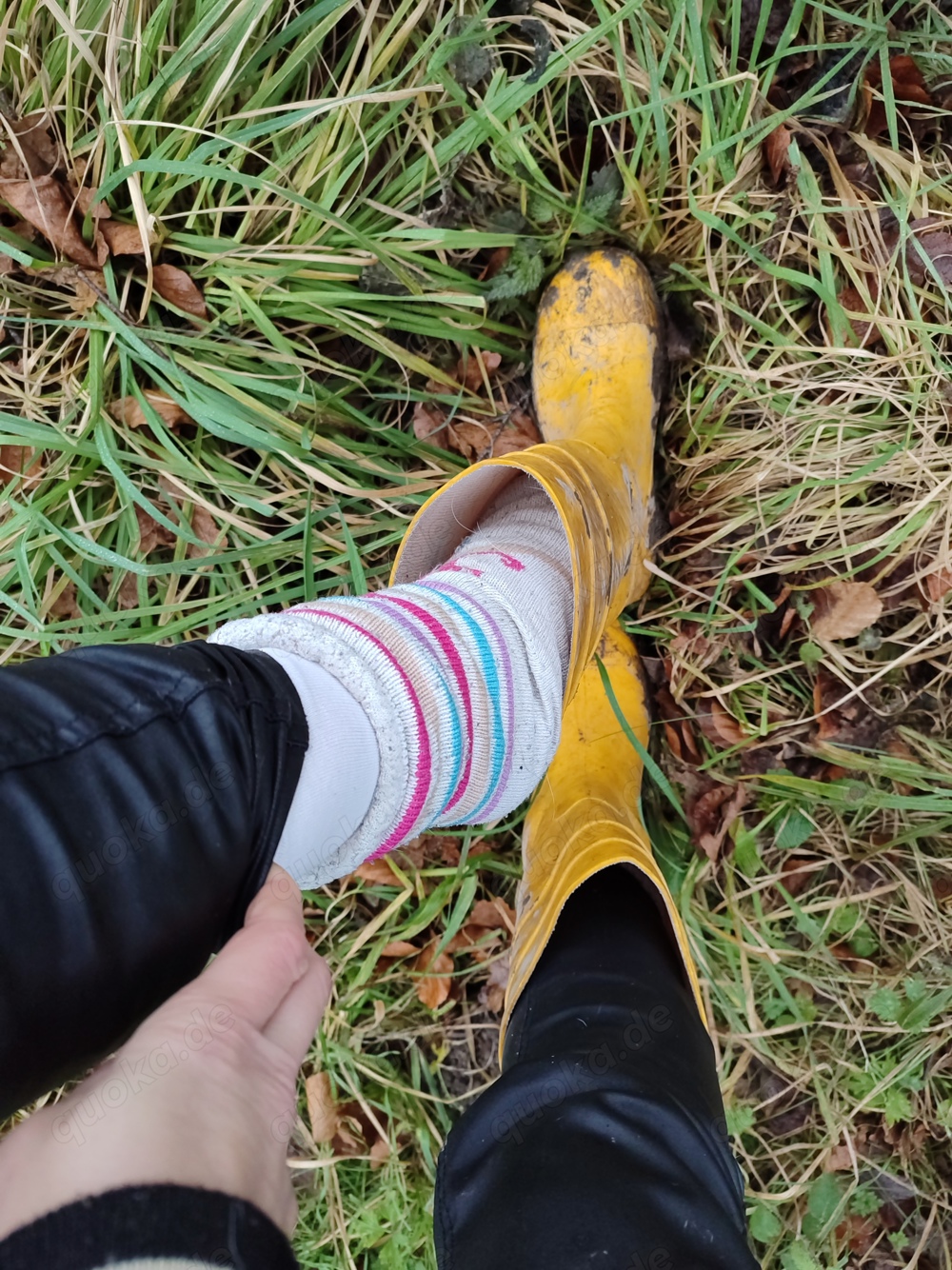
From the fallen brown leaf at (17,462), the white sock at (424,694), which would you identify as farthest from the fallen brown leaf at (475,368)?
the fallen brown leaf at (17,462)

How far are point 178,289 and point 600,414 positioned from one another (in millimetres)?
711

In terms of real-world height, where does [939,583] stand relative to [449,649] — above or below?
below

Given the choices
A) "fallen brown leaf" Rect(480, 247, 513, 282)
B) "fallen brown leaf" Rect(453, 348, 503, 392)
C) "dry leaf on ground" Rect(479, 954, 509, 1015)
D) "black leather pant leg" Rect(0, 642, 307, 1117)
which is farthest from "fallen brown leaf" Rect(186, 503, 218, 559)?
"dry leaf on ground" Rect(479, 954, 509, 1015)

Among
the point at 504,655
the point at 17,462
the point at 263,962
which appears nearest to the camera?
the point at 263,962

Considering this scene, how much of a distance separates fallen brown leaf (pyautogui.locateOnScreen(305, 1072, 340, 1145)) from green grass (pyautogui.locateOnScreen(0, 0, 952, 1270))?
0.17 feet

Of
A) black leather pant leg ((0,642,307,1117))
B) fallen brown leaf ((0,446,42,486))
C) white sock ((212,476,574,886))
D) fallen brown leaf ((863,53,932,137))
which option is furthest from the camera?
fallen brown leaf ((0,446,42,486))

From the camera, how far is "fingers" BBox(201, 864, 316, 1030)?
57cm

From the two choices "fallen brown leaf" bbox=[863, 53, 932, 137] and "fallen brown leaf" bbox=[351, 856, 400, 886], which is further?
"fallen brown leaf" bbox=[351, 856, 400, 886]

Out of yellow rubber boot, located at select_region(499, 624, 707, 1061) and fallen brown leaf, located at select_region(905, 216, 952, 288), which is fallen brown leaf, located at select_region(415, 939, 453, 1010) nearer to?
yellow rubber boot, located at select_region(499, 624, 707, 1061)

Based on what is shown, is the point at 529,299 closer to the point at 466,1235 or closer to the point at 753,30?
the point at 753,30

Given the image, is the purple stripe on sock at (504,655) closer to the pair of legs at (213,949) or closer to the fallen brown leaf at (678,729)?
the pair of legs at (213,949)

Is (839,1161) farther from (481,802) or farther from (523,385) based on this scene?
(523,385)

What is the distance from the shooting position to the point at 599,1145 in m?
0.79

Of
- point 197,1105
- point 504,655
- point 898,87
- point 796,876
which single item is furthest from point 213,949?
point 898,87
